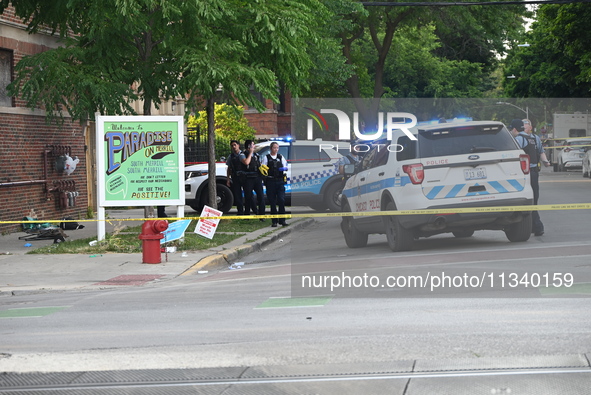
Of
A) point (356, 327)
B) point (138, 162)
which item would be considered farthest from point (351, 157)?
point (356, 327)

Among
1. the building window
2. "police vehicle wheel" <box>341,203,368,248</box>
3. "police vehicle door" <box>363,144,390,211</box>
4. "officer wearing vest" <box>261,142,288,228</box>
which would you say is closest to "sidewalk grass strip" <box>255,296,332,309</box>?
"police vehicle door" <box>363,144,390,211</box>

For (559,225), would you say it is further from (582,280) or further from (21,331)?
(21,331)

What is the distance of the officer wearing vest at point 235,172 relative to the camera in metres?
20.8

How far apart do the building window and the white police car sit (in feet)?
18.5

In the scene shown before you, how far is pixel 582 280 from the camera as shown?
929 centimetres

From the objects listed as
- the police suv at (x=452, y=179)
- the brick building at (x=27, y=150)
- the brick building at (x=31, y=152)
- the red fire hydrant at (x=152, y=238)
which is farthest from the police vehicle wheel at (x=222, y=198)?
the police suv at (x=452, y=179)

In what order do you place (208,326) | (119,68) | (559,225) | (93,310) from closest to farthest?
(208,326) → (93,310) → (559,225) → (119,68)

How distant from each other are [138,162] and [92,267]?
2615 mm

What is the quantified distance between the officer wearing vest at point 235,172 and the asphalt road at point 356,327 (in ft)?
30.0

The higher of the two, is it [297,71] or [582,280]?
[297,71]

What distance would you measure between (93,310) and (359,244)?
15.1ft

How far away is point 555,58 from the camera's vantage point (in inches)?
1738

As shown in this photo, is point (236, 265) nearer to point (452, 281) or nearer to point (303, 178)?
point (452, 281)

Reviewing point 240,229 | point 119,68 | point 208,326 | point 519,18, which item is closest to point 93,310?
point 208,326
